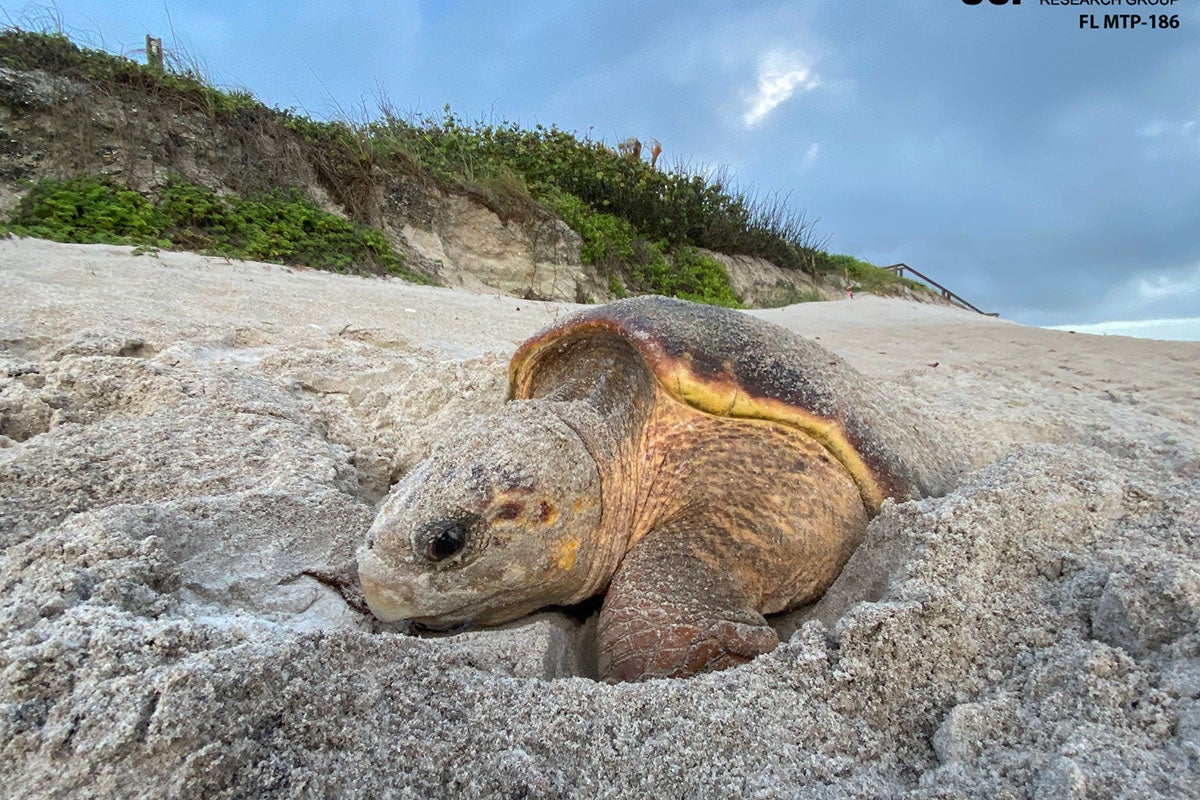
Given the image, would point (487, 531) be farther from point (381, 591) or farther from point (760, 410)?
point (760, 410)

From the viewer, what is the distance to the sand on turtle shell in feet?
2.30

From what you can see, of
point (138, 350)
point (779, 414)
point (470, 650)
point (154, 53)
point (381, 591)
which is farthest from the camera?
point (154, 53)

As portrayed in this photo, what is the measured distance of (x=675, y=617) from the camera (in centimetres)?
132

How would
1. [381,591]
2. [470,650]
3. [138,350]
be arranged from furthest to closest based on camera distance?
[138,350] → [381,591] → [470,650]

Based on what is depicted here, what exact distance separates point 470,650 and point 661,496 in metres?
0.72

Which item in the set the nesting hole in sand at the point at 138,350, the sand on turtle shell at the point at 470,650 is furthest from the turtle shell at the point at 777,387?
the nesting hole in sand at the point at 138,350

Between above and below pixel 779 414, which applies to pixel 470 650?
below

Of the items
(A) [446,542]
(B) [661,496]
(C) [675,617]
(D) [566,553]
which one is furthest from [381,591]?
(B) [661,496]

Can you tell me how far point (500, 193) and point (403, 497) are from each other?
7.19 m

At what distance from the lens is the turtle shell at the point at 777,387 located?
1.59 m

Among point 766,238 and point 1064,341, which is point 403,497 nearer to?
point 1064,341

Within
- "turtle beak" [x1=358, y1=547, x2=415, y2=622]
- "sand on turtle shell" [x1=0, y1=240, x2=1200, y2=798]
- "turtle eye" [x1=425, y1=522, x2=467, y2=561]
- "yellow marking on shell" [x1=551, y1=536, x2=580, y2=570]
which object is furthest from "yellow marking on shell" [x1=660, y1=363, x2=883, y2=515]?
"turtle beak" [x1=358, y1=547, x2=415, y2=622]

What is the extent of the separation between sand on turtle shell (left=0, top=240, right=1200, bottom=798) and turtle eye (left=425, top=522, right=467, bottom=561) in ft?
0.60

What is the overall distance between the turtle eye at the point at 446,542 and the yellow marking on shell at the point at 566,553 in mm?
222
